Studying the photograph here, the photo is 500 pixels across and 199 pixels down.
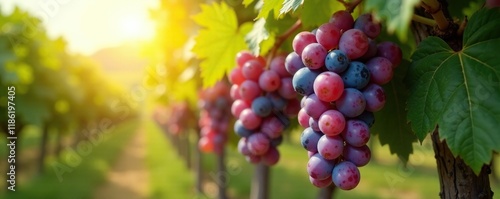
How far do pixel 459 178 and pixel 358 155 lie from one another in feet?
1.23

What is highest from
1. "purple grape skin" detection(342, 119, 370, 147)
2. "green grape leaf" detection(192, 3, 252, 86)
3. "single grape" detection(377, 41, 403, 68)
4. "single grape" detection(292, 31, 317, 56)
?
"green grape leaf" detection(192, 3, 252, 86)

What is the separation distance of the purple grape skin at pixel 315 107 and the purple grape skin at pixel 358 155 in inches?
5.3

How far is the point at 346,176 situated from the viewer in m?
1.25

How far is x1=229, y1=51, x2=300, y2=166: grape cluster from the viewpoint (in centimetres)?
183

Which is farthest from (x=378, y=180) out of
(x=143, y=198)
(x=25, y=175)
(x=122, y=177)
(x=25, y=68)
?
(x=25, y=175)

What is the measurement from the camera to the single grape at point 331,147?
1.27 meters

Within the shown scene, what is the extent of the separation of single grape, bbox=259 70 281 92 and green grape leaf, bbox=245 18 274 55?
10 centimetres

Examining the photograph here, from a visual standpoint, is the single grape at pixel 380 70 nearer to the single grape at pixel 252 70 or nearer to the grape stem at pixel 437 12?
the grape stem at pixel 437 12

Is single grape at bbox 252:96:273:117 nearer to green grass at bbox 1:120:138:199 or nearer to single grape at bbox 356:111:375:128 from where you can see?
single grape at bbox 356:111:375:128

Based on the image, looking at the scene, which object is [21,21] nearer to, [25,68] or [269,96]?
[25,68]

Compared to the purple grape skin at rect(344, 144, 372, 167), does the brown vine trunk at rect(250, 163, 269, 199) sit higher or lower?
higher

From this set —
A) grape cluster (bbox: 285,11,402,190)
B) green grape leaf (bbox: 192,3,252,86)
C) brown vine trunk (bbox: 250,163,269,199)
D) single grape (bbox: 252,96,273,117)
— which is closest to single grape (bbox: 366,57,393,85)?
grape cluster (bbox: 285,11,402,190)

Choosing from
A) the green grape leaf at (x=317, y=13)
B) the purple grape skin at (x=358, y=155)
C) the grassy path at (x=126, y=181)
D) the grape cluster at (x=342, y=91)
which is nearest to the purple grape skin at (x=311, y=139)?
the grape cluster at (x=342, y=91)

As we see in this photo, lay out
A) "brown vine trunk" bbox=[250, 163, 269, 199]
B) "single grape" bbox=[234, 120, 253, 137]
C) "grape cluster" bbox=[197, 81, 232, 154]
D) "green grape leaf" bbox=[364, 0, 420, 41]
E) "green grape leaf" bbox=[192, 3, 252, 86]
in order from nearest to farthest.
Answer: "green grape leaf" bbox=[364, 0, 420, 41], "single grape" bbox=[234, 120, 253, 137], "green grape leaf" bbox=[192, 3, 252, 86], "brown vine trunk" bbox=[250, 163, 269, 199], "grape cluster" bbox=[197, 81, 232, 154]
